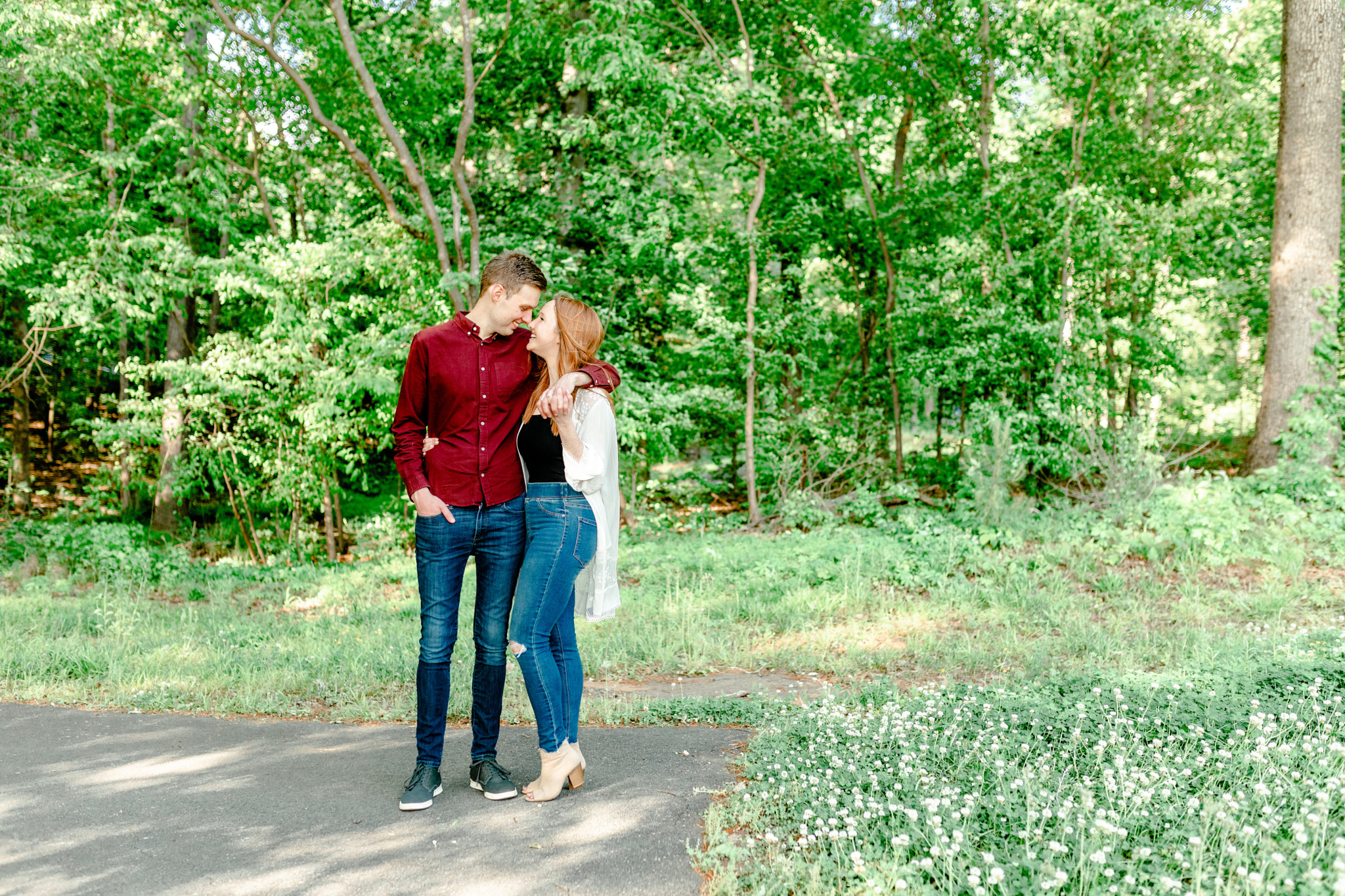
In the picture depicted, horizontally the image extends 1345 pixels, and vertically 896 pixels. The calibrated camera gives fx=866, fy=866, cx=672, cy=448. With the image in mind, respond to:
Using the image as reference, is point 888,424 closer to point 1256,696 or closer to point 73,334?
point 1256,696

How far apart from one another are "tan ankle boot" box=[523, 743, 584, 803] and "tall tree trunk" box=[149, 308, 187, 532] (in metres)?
9.80

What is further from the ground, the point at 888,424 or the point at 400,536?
the point at 888,424

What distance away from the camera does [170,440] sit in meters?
11.5

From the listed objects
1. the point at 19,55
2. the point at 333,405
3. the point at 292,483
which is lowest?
the point at 292,483

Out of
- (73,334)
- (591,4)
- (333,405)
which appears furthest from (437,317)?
(73,334)

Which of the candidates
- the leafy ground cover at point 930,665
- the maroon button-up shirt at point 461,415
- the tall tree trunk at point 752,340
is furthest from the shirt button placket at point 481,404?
the tall tree trunk at point 752,340

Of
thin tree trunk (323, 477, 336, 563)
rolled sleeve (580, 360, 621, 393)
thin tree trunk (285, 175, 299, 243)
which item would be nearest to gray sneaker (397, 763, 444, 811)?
rolled sleeve (580, 360, 621, 393)

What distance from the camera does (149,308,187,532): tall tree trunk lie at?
1137 centimetres

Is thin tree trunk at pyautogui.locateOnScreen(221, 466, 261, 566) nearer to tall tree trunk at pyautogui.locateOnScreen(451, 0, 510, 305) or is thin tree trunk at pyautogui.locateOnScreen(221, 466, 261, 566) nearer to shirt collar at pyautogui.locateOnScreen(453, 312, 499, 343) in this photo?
tall tree trunk at pyautogui.locateOnScreen(451, 0, 510, 305)

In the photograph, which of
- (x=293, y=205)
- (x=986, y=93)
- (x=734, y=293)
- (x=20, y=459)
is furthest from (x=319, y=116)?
(x=20, y=459)

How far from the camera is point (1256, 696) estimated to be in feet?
14.0

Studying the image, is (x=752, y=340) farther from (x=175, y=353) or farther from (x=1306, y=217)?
(x=175, y=353)

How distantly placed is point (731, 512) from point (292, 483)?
623 cm

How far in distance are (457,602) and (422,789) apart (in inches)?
30.0
